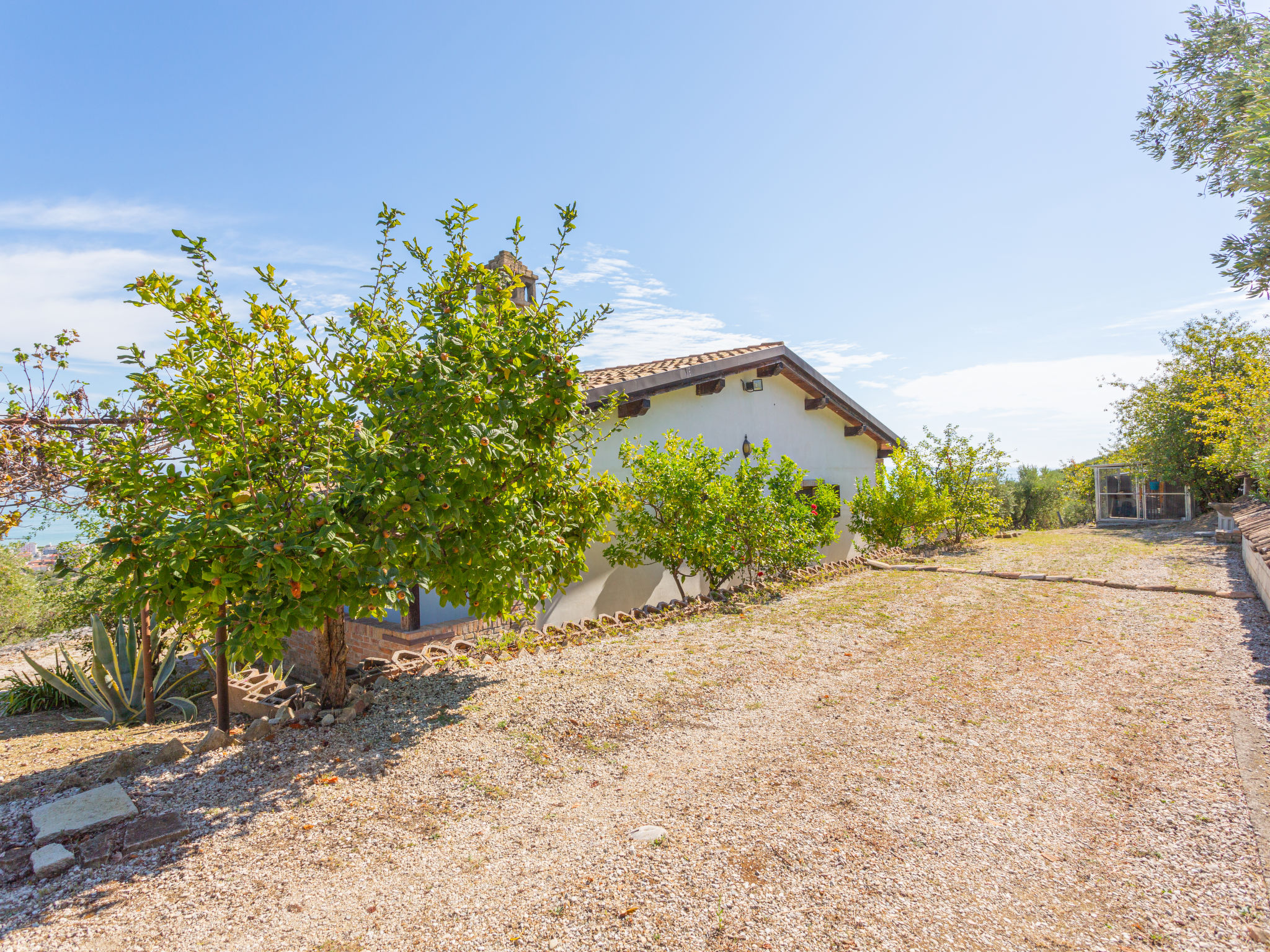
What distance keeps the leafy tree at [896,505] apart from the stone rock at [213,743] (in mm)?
13376

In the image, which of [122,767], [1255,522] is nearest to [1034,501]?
[1255,522]

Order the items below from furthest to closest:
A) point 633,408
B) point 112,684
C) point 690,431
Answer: point 690,431 → point 633,408 → point 112,684

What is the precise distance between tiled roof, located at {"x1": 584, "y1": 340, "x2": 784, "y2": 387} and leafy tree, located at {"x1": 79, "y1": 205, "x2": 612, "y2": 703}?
4.09m

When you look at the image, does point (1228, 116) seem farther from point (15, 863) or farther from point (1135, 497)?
point (1135, 497)

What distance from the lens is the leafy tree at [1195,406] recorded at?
20.7m

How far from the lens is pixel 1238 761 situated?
4.39m

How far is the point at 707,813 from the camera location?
371 cm

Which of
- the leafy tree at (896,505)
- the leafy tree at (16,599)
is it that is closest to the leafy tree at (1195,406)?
the leafy tree at (896,505)

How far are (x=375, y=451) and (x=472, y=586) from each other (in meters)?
1.33

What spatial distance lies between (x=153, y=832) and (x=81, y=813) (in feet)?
1.78

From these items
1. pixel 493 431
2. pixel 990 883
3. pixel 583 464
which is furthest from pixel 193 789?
pixel 990 883

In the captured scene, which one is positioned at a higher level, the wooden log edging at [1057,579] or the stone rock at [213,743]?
the wooden log edging at [1057,579]

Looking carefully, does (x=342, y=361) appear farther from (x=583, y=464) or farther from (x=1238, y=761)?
(x=1238, y=761)

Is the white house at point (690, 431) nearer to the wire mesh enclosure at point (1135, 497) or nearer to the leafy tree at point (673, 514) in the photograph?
the leafy tree at point (673, 514)
